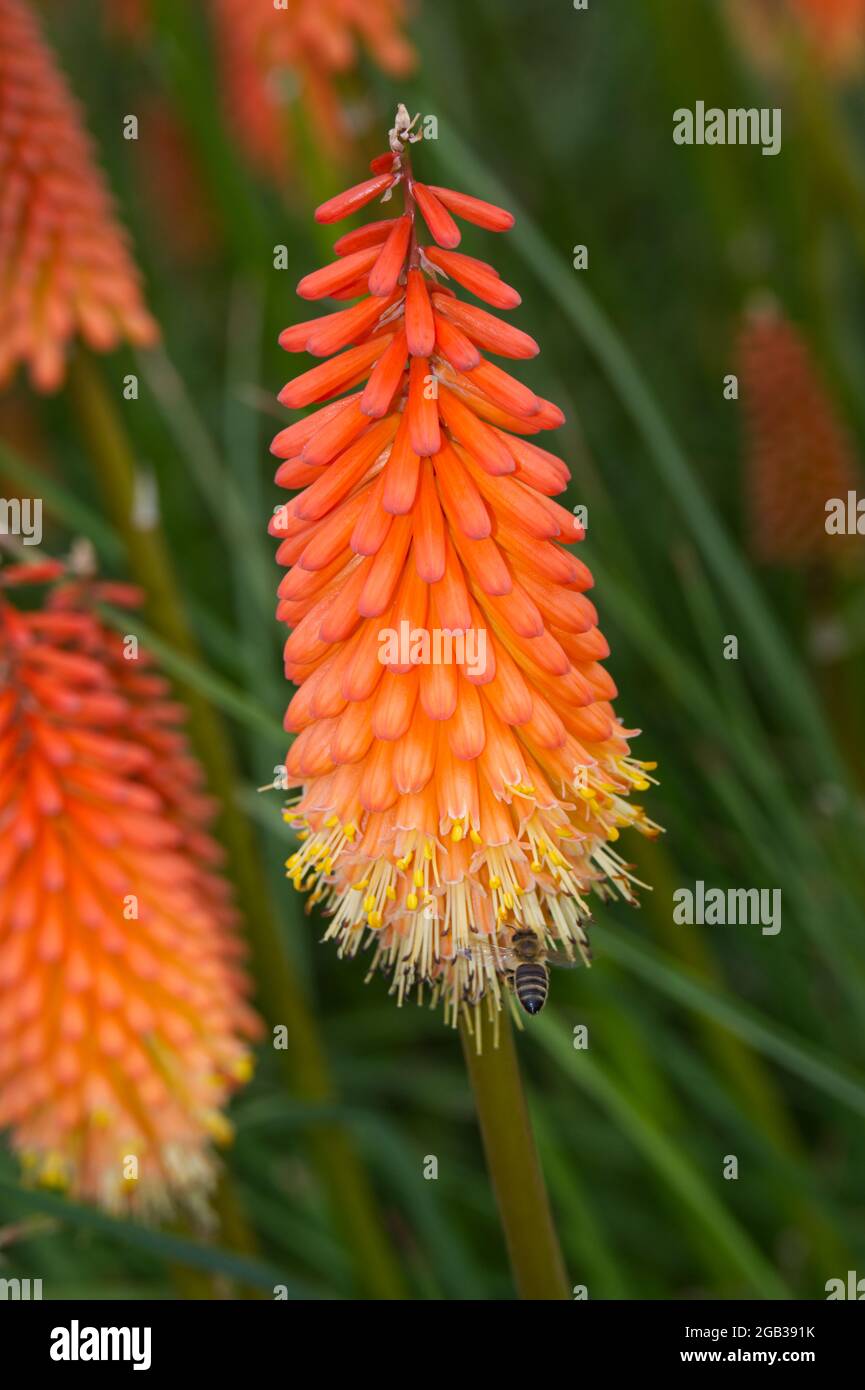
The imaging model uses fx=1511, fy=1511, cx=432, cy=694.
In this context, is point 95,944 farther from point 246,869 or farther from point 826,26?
point 826,26

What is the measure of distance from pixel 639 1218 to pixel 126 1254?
4.09 ft

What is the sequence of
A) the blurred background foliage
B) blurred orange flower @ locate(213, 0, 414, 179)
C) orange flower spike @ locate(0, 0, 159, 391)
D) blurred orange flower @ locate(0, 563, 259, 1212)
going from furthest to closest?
blurred orange flower @ locate(213, 0, 414, 179), orange flower spike @ locate(0, 0, 159, 391), the blurred background foliage, blurred orange flower @ locate(0, 563, 259, 1212)

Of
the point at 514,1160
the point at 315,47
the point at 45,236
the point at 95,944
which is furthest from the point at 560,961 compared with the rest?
the point at 315,47

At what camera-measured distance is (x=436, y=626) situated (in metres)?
1.78

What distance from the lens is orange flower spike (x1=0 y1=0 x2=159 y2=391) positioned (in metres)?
3.07

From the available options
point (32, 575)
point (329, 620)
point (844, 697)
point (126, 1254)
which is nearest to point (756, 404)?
point (844, 697)

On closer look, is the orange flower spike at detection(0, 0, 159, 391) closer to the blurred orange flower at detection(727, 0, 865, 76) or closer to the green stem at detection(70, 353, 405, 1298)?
the green stem at detection(70, 353, 405, 1298)

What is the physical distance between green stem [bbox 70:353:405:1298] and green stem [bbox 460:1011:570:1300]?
3.75ft

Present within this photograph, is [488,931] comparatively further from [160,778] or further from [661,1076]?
[661,1076]

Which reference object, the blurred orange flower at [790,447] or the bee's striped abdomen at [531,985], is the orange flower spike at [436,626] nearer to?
the bee's striped abdomen at [531,985]

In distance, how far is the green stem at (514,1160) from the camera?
71.8 inches

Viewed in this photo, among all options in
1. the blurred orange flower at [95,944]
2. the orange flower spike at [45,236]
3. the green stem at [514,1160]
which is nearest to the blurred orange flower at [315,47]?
the orange flower spike at [45,236]

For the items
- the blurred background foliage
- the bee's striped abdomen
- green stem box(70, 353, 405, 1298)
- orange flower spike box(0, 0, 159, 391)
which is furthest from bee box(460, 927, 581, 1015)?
orange flower spike box(0, 0, 159, 391)

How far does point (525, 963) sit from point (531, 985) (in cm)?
3
